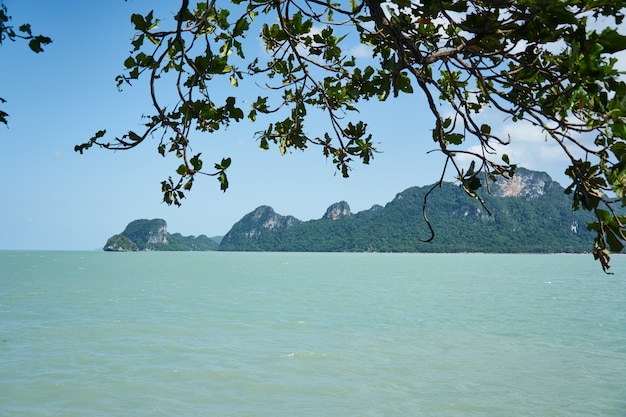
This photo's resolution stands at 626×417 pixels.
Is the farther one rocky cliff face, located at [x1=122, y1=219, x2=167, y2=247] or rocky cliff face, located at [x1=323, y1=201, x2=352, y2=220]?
rocky cliff face, located at [x1=122, y1=219, x2=167, y2=247]

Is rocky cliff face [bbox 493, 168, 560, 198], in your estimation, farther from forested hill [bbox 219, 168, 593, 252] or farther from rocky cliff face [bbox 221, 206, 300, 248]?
rocky cliff face [bbox 221, 206, 300, 248]

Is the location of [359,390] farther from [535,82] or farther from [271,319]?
[271,319]

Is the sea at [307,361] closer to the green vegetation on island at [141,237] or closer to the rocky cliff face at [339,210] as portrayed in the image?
the rocky cliff face at [339,210]

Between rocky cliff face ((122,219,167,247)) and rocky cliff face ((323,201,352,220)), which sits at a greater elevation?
rocky cliff face ((323,201,352,220))

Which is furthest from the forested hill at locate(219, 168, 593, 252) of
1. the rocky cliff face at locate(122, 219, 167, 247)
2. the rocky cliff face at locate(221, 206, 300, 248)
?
the rocky cliff face at locate(122, 219, 167, 247)

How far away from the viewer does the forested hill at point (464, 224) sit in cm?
12344

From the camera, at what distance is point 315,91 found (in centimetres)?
328

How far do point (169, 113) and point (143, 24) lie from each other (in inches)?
15.7

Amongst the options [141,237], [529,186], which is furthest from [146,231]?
[529,186]

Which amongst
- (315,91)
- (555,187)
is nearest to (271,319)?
(315,91)

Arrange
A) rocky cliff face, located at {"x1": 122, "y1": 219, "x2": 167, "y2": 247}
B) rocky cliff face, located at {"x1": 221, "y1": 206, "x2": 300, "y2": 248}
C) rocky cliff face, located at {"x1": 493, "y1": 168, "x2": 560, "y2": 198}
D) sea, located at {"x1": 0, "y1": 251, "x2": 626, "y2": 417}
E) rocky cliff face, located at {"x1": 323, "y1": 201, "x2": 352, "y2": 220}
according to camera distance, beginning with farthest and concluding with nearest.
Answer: rocky cliff face, located at {"x1": 122, "y1": 219, "x2": 167, "y2": 247}
rocky cliff face, located at {"x1": 221, "y1": 206, "x2": 300, "y2": 248}
rocky cliff face, located at {"x1": 323, "y1": 201, "x2": 352, "y2": 220}
rocky cliff face, located at {"x1": 493, "y1": 168, "x2": 560, "y2": 198}
sea, located at {"x1": 0, "y1": 251, "x2": 626, "y2": 417}

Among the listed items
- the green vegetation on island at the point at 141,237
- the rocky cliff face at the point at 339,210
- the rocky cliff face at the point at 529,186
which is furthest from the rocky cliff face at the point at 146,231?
the rocky cliff face at the point at 529,186

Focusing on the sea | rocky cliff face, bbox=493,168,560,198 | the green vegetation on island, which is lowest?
the sea

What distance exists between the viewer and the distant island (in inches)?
4875
